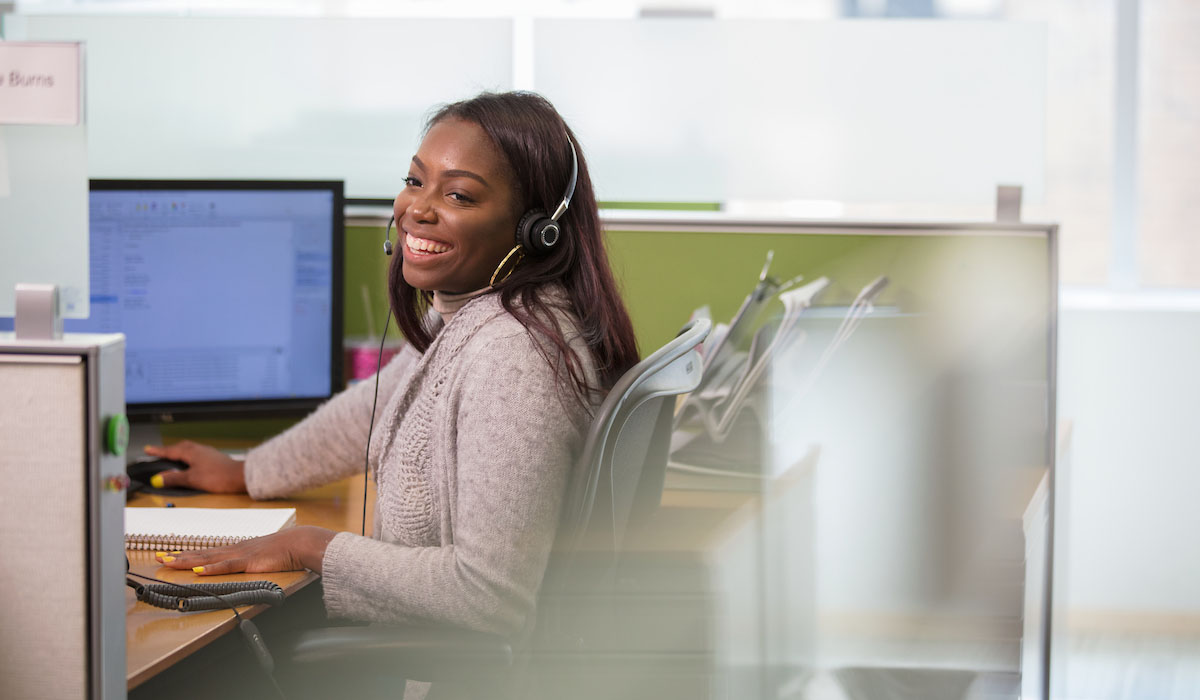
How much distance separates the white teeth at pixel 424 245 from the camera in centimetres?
101

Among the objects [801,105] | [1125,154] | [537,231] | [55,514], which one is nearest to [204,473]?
[537,231]

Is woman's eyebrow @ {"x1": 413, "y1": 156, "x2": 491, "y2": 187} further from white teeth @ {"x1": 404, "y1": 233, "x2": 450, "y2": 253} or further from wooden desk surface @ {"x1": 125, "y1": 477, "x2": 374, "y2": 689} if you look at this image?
wooden desk surface @ {"x1": 125, "y1": 477, "x2": 374, "y2": 689}

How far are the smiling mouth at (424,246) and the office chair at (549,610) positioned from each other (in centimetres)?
24

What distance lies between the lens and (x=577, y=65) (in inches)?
70.1

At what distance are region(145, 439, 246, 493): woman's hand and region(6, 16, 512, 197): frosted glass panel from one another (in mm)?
569

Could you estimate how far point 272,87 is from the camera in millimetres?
1754

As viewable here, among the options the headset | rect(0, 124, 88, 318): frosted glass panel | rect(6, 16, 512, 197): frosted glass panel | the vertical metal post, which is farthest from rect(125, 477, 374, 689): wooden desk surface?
the vertical metal post

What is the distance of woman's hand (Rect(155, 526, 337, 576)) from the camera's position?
1.00 metres

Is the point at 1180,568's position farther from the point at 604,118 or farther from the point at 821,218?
the point at 604,118

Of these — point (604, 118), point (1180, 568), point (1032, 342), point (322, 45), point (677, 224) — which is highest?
point (322, 45)

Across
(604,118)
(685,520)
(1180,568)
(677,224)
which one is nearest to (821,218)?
(677,224)

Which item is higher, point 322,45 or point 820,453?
point 322,45

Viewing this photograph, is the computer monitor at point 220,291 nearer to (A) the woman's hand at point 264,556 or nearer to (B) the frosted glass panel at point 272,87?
(B) the frosted glass panel at point 272,87

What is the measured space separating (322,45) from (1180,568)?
4.80 feet
